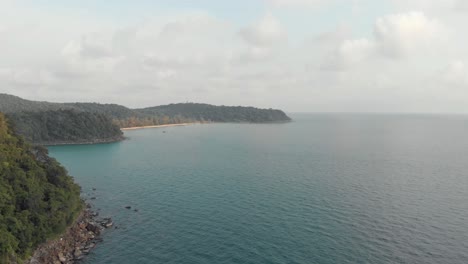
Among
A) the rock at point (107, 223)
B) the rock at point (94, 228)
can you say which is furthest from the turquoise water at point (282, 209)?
the rock at point (94, 228)

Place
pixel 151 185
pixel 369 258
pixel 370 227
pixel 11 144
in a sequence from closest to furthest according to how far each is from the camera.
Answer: pixel 369 258 < pixel 370 227 < pixel 11 144 < pixel 151 185

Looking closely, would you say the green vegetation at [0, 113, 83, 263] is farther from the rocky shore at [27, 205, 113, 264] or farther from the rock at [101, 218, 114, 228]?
the rock at [101, 218, 114, 228]

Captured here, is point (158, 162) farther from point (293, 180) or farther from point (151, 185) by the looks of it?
point (293, 180)

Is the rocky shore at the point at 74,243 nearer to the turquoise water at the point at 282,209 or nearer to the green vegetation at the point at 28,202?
the green vegetation at the point at 28,202

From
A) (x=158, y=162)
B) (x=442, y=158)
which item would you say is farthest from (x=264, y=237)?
(x=442, y=158)

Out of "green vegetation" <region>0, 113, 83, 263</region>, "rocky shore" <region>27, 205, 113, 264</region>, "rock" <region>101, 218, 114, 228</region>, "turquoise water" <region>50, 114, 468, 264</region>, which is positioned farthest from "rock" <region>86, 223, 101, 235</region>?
"green vegetation" <region>0, 113, 83, 263</region>

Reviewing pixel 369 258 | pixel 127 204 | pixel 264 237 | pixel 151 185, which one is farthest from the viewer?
pixel 151 185
